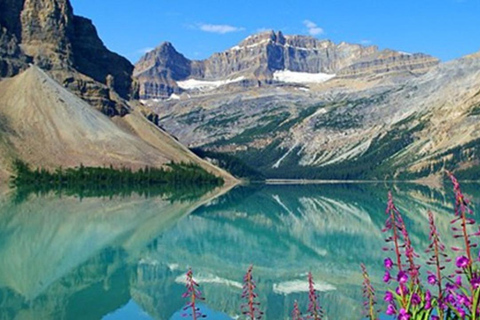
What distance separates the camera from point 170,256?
57844mm

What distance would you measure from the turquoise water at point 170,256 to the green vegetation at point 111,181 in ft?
133

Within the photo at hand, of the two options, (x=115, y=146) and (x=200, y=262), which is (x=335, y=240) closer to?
(x=200, y=262)

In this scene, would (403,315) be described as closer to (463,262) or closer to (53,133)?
(463,262)

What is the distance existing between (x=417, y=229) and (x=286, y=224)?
62.6ft

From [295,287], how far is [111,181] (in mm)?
132782

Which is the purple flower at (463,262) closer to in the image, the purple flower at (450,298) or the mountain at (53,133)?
the purple flower at (450,298)

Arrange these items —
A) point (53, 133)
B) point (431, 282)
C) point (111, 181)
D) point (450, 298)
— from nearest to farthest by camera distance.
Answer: point (450, 298)
point (431, 282)
point (111, 181)
point (53, 133)

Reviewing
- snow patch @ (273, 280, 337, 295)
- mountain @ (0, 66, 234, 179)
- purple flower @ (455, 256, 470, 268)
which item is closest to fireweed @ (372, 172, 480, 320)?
purple flower @ (455, 256, 470, 268)

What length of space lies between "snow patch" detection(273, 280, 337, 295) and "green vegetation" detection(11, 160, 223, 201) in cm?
9666

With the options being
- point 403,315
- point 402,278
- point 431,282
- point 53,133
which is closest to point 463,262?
point 402,278

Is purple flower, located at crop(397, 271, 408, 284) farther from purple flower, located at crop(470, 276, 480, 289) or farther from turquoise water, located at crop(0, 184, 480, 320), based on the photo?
turquoise water, located at crop(0, 184, 480, 320)

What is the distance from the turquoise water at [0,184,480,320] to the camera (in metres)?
37.4

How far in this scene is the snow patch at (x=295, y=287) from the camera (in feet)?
137

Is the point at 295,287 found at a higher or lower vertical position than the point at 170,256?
lower
